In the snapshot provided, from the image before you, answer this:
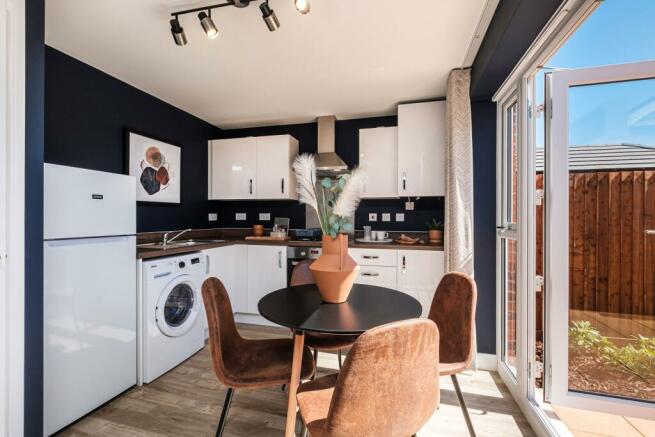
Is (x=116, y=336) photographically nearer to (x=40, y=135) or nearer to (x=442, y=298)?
(x=40, y=135)

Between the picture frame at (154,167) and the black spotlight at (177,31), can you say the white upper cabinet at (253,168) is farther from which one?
the black spotlight at (177,31)

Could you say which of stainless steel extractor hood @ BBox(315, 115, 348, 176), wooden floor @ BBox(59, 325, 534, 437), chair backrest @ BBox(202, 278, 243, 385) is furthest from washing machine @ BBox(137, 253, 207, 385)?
stainless steel extractor hood @ BBox(315, 115, 348, 176)

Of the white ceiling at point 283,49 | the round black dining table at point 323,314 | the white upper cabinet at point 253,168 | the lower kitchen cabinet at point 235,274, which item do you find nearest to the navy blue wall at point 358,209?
the white upper cabinet at point 253,168

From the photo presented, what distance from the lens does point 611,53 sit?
1456 mm

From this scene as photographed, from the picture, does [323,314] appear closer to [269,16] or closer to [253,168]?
[269,16]

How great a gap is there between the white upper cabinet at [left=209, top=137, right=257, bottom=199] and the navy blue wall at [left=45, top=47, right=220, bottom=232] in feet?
0.78

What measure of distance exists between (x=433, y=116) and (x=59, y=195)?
9.99 ft

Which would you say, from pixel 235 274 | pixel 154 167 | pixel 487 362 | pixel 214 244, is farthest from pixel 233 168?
pixel 487 362

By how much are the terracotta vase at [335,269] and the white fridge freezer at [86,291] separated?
4.64 feet

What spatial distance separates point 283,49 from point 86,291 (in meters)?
2.07

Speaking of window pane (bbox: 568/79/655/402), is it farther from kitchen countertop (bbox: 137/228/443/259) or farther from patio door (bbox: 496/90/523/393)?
kitchen countertop (bbox: 137/228/443/259)

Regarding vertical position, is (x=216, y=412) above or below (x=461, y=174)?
below

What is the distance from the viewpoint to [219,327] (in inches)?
55.3
